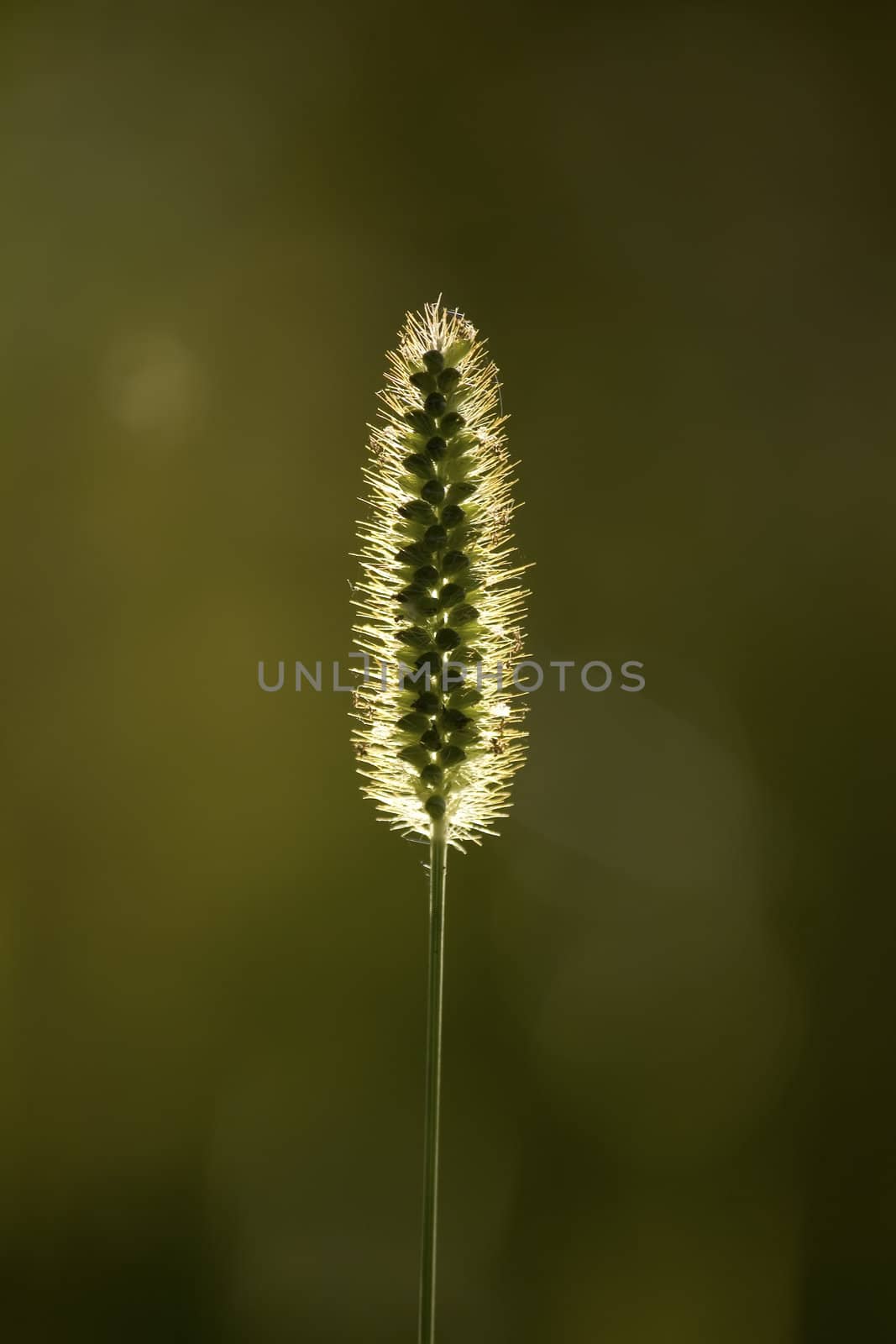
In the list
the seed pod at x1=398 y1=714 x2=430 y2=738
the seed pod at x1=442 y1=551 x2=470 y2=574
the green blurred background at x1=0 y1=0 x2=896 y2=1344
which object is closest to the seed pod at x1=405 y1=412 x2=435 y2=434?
the seed pod at x1=442 y1=551 x2=470 y2=574

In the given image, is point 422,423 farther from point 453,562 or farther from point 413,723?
point 413,723

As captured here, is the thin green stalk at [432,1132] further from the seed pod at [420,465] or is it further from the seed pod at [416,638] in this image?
the seed pod at [420,465]

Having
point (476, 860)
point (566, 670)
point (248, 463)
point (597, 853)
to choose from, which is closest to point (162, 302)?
point (248, 463)

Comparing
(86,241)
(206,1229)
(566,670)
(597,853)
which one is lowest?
(206,1229)

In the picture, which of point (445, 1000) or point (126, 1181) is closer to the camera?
point (126, 1181)

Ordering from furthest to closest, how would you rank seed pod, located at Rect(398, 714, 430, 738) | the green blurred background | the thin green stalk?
the green blurred background, seed pod, located at Rect(398, 714, 430, 738), the thin green stalk

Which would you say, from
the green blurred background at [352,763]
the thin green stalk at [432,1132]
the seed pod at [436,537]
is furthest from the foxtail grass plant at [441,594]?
the green blurred background at [352,763]

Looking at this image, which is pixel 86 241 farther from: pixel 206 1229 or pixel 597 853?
pixel 206 1229

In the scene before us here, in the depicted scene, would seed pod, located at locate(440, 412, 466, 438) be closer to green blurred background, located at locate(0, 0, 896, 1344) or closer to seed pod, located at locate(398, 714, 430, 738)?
seed pod, located at locate(398, 714, 430, 738)
